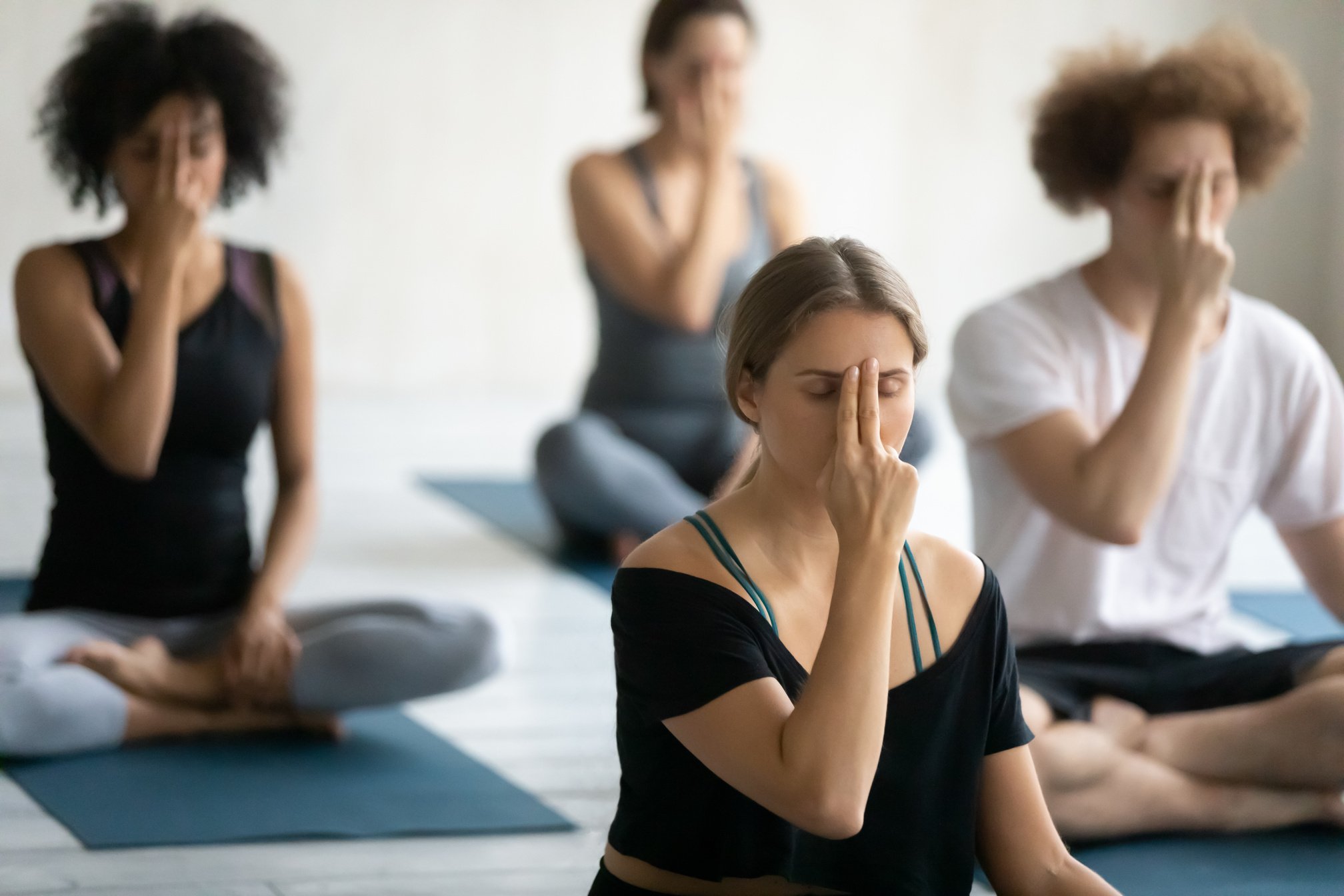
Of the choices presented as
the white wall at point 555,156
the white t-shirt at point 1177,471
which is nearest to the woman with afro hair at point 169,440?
the white t-shirt at point 1177,471

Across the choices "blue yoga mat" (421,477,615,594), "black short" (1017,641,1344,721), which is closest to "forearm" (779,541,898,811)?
"black short" (1017,641,1344,721)

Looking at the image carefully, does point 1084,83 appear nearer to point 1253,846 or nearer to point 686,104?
point 1253,846

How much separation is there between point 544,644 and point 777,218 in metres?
1.31

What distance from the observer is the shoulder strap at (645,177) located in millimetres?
3803

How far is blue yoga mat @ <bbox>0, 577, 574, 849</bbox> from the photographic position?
212cm

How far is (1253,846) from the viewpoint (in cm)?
216

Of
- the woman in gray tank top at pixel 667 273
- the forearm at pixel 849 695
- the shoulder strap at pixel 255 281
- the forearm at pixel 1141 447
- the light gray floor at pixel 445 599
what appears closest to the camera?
the forearm at pixel 849 695

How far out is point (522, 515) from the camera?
4.40m

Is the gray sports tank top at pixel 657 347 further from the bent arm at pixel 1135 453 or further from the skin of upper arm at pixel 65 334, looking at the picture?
the bent arm at pixel 1135 453

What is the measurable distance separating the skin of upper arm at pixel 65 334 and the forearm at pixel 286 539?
327mm

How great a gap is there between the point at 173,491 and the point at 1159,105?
151cm

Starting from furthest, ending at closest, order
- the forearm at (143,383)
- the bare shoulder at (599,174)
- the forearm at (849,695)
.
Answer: the bare shoulder at (599,174) → the forearm at (143,383) → the forearm at (849,695)

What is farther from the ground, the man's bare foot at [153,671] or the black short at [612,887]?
the black short at [612,887]

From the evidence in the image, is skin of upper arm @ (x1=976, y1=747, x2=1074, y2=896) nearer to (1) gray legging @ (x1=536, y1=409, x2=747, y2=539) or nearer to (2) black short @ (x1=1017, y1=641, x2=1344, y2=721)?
(2) black short @ (x1=1017, y1=641, x2=1344, y2=721)
